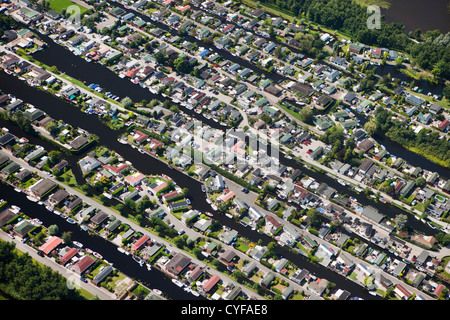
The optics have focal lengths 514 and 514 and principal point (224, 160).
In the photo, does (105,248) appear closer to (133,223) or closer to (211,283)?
(133,223)

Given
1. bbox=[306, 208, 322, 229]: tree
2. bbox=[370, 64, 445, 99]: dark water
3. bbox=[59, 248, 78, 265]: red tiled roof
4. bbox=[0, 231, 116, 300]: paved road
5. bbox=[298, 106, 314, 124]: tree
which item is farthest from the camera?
bbox=[370, 64, 445, 99]: dark water

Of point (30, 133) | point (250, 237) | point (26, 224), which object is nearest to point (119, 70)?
point (30, 133)

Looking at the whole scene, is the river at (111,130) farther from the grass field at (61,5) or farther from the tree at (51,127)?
the grass field at (61,5)

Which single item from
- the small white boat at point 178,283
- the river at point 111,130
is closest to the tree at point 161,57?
the river at point 111,130

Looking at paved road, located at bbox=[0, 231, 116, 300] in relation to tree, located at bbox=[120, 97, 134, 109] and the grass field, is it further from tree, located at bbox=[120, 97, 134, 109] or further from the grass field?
the grass field

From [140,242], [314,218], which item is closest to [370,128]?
[314,218]
